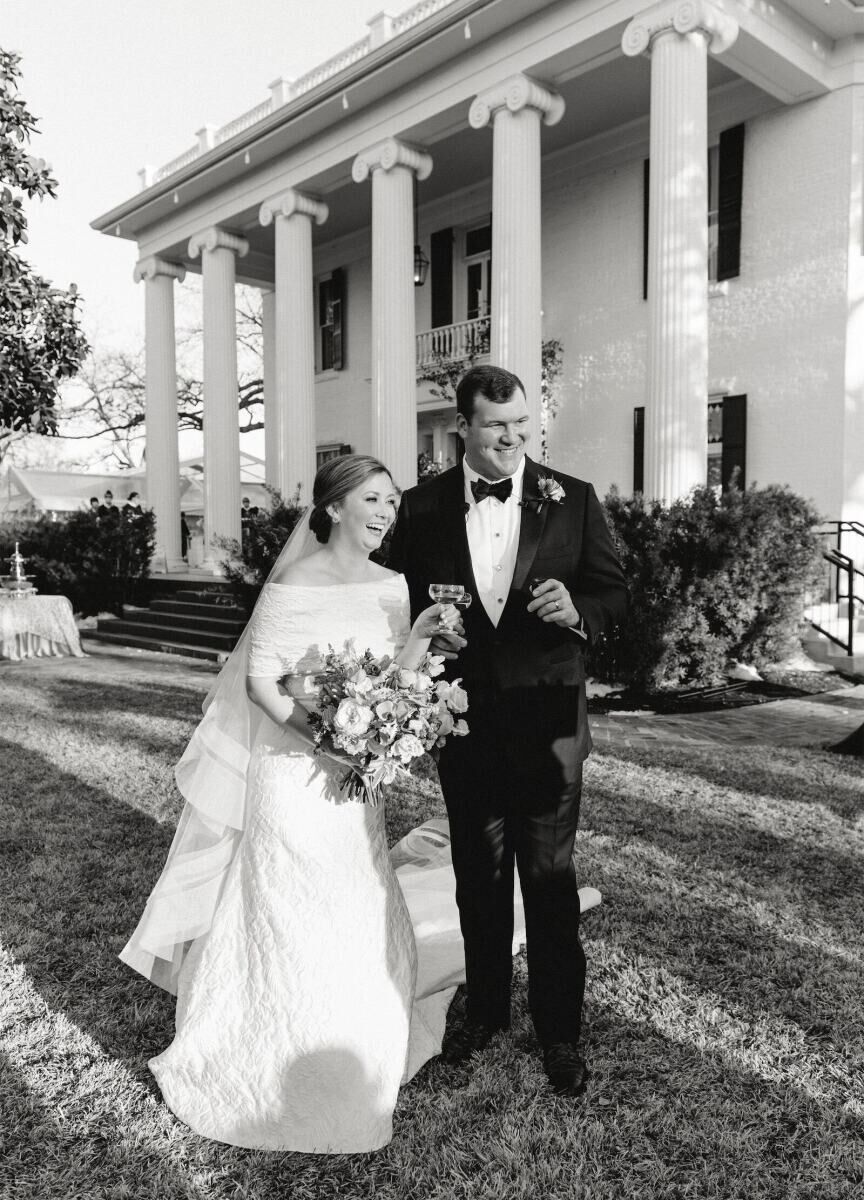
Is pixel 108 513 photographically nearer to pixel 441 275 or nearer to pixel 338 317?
pixel 338 317

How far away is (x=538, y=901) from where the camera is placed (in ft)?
10.2

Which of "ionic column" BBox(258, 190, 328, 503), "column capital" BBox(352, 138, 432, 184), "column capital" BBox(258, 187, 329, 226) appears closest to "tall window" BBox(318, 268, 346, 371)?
"column capital" BBox(258, 187, 329, 226)

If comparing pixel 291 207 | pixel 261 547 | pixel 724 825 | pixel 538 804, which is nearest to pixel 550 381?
pixel 291 207

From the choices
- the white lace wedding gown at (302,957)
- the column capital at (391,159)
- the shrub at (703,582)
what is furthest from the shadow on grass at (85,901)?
the column capital at (391,159)

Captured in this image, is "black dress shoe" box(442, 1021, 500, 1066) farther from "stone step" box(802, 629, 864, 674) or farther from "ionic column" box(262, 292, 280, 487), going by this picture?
"ionic column" box(262, 292, 280, 487)

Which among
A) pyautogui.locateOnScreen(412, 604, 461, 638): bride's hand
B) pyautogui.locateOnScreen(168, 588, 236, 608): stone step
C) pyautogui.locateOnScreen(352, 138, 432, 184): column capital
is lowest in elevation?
pyautogui.locateOnScreen(168, 588, 236, 608): stone step

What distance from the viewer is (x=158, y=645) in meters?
15.7

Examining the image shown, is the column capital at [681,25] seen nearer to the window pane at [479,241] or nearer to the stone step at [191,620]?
the window pane at [479,241]

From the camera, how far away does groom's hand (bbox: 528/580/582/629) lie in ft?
8.99

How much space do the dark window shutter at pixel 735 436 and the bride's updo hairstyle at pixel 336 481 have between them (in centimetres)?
1238

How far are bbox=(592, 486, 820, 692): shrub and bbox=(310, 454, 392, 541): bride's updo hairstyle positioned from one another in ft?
23.8

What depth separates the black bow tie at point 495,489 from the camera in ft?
10.3

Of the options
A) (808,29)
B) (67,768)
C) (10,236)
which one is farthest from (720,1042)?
(808,29)

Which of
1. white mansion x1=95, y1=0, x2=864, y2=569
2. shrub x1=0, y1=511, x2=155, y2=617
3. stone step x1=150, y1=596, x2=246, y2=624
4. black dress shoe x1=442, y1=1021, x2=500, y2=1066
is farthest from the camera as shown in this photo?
shrub x1=0, y1=511, x2=155, y2=617
